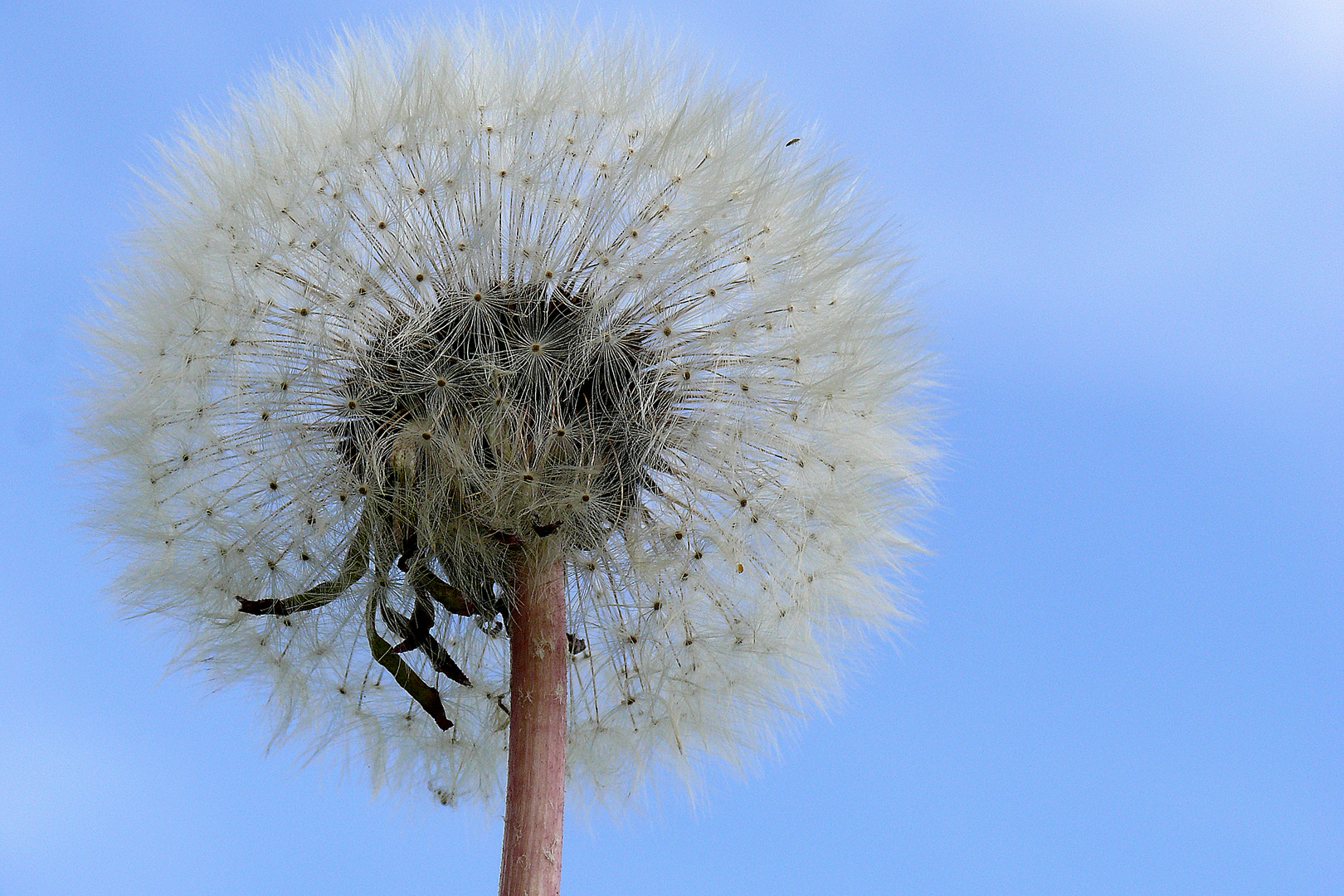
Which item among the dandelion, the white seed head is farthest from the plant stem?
the white seed head

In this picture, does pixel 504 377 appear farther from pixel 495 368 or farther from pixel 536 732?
pixel 536 732

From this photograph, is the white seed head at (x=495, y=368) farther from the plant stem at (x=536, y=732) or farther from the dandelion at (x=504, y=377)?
Answer: the plant stem at (x=536, y=732)

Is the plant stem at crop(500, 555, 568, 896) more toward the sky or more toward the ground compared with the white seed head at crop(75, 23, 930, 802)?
more toward the ground

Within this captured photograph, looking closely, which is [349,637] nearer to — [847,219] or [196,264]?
[196,264]

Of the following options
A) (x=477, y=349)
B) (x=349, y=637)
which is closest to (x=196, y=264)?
(x=477, y=349)

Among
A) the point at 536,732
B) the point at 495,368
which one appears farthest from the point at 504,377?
the point at 536,732

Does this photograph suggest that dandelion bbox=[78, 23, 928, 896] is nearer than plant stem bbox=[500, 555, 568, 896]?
No

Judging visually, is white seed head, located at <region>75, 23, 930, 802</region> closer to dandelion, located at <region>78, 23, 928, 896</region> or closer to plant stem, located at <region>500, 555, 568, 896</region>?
dandelion, located at <region>78, 23, 928, 896</region>
